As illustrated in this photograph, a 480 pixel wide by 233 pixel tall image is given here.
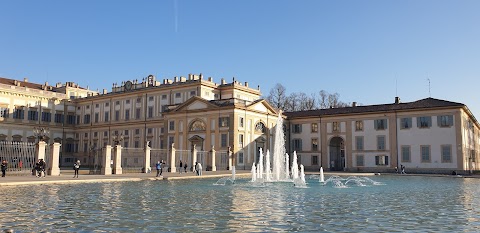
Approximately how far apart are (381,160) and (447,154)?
22.6ft

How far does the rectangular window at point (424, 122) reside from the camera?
45.2 metres

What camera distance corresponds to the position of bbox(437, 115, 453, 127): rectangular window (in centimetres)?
4400

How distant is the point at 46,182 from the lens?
23078mm

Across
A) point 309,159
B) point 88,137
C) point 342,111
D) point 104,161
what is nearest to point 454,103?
point 342,111

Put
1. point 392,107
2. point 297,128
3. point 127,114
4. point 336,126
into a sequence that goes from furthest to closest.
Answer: point 127,114
point 297,128
point 336,126
point 392,107

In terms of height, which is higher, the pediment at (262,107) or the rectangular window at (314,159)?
the pediment at (262,107)

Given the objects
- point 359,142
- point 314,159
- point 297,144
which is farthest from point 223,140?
point 359,142

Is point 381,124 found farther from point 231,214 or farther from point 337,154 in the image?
point 231,214

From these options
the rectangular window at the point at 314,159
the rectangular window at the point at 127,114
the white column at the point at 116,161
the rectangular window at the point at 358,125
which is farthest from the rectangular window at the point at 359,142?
the rectangular window at the point at 127,114

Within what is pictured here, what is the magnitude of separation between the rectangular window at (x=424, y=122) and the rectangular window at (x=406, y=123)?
0.92m

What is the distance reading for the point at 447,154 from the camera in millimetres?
43781

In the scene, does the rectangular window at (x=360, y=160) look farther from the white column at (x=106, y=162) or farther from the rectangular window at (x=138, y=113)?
the rectangular window at (x=138, y=113)

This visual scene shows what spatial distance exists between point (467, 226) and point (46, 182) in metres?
20.3

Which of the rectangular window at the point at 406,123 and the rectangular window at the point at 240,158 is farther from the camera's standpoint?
the rectangular window at the point at 240,158
